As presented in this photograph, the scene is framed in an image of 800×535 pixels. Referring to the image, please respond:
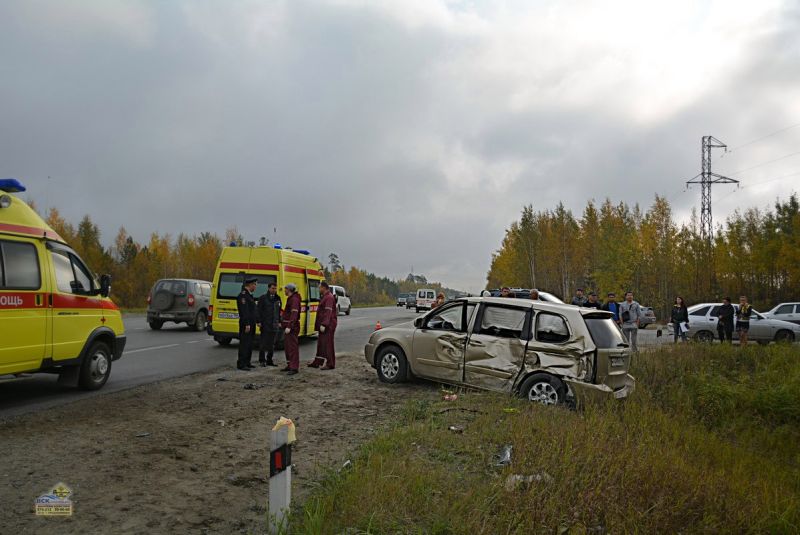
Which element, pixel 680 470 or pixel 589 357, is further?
pixel 589 357

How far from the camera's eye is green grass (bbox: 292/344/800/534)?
3.98 meters

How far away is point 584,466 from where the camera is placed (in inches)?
195

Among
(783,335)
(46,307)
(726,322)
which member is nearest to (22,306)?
(46,307)

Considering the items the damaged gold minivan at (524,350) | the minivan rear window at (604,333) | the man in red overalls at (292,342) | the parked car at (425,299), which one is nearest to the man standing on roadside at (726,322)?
the damaged gold minivan at (524,350)

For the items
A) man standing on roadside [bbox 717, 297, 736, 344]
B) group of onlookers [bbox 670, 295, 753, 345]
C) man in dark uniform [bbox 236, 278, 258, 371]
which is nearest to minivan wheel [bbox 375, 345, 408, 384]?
man in dark uniform [bbox 236, 278, 258, 371]

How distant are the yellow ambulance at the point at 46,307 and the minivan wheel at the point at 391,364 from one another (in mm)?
4500

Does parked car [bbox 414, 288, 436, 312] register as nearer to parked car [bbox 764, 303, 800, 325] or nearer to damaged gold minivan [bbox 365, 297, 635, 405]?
parked car [bbox 764, 303, 800, 325]

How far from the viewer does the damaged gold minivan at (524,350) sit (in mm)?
7633

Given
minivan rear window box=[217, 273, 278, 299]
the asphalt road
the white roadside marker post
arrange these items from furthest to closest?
minivan rear window box=[217, 273, 278, 299] < the asphalt road < the white roadside marker post

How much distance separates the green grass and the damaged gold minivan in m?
0.38

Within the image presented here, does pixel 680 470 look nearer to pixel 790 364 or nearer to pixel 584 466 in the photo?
pixel 584 466

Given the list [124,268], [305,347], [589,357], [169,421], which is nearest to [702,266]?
[305,347]

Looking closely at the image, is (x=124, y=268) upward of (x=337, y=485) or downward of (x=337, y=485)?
upward

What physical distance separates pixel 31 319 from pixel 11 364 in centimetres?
63
